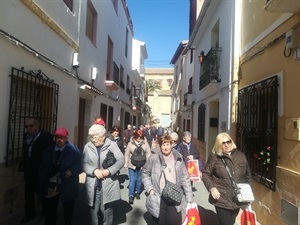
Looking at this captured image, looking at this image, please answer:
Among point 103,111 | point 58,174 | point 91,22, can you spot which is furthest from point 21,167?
point 103,111

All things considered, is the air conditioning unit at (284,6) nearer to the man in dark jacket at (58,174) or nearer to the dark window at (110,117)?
the man in dark jacket at (58,174)

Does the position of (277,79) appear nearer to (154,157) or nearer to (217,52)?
(154,157)

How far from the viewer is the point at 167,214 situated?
163 inches

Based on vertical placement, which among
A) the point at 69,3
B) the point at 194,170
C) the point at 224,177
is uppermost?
the point at 69,3

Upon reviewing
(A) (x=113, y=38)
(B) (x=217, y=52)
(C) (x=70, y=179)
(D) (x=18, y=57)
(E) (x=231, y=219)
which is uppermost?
(A) (x=113, y=38)

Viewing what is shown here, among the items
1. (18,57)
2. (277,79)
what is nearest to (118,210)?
(18,57)

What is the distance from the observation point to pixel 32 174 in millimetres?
5129

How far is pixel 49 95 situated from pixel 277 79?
4379 millimetres

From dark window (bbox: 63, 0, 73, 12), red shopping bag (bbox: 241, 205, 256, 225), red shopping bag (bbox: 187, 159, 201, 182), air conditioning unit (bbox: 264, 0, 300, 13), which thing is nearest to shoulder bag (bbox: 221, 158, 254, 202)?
red shopping bag (bbox: 241, 205, 256, 225)

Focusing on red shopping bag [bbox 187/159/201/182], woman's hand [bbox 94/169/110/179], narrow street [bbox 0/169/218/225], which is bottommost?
narrow street [bbox 0/169/218/225]

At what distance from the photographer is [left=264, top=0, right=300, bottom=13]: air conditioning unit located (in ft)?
14.0

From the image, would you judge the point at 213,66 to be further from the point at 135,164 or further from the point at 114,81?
the point at 114,81

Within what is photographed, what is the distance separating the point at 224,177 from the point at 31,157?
2966 mm

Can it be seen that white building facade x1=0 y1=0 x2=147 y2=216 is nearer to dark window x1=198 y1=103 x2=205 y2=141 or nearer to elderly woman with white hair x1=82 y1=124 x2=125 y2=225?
elderly woman with white hair x1=82 y1=124 x2=125 y2=225
